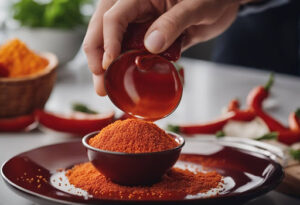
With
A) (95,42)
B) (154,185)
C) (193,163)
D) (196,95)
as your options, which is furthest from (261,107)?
(154,185)

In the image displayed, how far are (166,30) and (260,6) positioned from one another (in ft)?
5.75

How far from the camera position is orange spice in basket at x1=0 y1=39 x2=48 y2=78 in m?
1.81

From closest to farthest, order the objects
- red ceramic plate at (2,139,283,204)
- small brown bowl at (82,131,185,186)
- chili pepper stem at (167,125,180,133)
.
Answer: red ceramic plate at (2,139,283,204)
small brown bowl at (82,131,185,186)
chili pepper stem at (167,125,180,133)

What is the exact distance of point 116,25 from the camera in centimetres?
119

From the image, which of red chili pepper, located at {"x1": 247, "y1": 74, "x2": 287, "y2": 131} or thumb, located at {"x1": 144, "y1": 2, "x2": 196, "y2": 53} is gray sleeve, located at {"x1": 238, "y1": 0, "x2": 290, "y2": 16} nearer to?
red chili pepper, located at {"x1": 247, "y1": 74, "x2": 287, "y2": 131}

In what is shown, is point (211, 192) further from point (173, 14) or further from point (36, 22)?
point (36, 22)

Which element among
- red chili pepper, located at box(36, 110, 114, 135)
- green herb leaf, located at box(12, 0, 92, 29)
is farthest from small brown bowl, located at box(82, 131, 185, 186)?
green herb leaf, located at box(12, 0, 92, 29)

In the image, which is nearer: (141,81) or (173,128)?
(141,81)

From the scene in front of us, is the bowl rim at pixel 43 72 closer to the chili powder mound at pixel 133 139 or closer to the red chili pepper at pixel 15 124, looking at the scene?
the red chili pepper at pixel 15 124

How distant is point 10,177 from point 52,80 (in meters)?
0.91

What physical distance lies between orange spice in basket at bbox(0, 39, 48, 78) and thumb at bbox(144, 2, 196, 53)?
0.87 meters

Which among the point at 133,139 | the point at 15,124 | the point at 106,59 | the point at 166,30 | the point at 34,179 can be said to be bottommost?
the point at 15,124

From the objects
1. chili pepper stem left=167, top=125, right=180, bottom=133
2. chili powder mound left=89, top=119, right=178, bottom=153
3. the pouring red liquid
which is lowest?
chili pepper stem left=167, top=125, right=180, bottom=133

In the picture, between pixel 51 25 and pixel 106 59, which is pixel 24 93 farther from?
pixel 51 25
